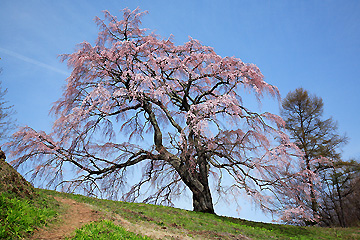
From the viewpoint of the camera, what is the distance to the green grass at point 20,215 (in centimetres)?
526

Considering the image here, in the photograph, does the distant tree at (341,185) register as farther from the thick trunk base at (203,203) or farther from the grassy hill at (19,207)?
the grassy hill at (19,207)

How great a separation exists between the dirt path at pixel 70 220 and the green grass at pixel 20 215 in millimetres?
205

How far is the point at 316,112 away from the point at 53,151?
18.4 meters

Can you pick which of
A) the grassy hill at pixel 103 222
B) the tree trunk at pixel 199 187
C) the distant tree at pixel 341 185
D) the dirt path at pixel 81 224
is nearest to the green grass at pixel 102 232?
the grassy hill at pixel 103 222

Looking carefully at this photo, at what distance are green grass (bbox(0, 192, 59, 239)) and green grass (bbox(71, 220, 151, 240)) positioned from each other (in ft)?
2.98

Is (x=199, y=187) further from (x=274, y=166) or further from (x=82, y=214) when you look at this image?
(x=82, y=214)

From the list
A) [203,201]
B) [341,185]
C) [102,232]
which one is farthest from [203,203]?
[341,185]

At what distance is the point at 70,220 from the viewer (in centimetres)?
677

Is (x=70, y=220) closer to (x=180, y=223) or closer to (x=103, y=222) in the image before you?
(x=103, y=222)

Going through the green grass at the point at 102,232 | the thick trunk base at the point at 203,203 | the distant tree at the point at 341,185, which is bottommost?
the green grass at the point at 102,232

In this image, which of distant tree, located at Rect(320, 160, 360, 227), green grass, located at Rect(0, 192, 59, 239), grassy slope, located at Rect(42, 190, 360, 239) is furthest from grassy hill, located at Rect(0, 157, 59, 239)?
distant tree, located at Rect(320, 160, 360, 227)

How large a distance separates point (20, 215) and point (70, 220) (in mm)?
1329

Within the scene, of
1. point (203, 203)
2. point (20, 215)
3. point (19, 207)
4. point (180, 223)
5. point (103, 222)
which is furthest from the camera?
point (203, 203)

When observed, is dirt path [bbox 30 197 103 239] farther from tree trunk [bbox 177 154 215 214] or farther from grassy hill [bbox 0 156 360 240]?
tree trunk [bbox 177 154 215 214]
